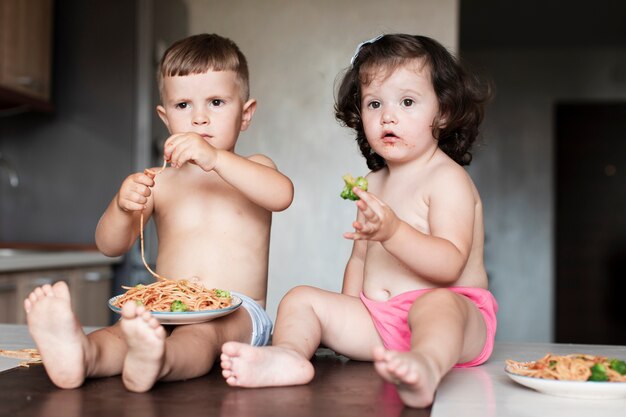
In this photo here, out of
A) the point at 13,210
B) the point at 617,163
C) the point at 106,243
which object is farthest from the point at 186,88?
the point at 617,163

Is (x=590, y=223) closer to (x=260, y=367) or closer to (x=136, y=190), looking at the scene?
(x=136, y=190)

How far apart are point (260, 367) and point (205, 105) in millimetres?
676

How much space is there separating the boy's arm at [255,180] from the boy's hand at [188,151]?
0.9 inches

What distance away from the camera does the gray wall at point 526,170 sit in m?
6.95

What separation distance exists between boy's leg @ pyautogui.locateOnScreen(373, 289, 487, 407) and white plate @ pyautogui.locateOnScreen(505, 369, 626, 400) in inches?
4.6

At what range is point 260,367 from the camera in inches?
42.3

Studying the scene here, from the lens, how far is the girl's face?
1430mm

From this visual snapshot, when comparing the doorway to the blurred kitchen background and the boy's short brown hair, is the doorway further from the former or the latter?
the boy's short brown hair

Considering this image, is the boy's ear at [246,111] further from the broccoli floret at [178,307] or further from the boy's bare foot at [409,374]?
the boy's bare foot at [409,374]

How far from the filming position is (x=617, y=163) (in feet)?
22.9

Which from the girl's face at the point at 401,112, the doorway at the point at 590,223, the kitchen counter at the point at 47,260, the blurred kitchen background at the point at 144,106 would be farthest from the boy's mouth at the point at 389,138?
the doorway at the point at 590,223

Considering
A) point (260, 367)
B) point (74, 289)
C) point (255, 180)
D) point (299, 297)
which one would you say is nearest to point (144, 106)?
point (74, 289)

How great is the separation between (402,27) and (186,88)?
7.20ft

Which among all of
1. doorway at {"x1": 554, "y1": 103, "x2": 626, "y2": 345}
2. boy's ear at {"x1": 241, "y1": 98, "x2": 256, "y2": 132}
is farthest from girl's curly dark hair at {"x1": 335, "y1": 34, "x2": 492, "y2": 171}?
doorway at {"x1": 554, "y1": 103, "x2": 626, "y2": 345}
